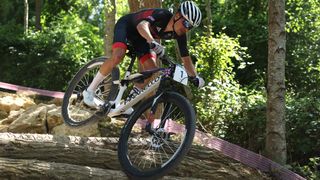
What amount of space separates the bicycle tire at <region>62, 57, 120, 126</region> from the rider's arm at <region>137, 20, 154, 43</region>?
927 mm

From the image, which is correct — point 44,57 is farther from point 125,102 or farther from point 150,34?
point 150,34

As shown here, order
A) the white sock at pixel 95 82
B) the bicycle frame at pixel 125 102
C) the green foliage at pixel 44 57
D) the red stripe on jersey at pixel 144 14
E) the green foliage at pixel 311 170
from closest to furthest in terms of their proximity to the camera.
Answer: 1. the bicycle frame at pixel 125 102
2. the red stripe on jersey at pixel 144 14
3. the white sock at pixel 95 82
4. the green foliage at pixel 311 170
5. the green foliage at pixel 44 57

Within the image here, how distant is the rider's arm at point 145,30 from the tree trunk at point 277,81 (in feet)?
7.85

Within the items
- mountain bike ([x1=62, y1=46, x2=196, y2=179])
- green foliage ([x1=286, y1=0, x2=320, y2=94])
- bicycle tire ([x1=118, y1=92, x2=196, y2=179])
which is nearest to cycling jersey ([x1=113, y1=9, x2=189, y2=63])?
mountain bike ([x1=62, y1=46, x2=196, y2=179])

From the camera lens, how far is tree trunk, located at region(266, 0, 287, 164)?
251 inches

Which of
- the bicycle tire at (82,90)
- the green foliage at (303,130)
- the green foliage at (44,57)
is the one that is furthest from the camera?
the green foliage at (44,57)

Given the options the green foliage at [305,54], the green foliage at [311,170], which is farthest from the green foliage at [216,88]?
the green foliage at [305,54]

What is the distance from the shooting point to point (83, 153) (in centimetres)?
508

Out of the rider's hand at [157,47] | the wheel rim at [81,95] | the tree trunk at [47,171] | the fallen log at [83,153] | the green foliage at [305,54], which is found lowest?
the tree trunk at [47,171]

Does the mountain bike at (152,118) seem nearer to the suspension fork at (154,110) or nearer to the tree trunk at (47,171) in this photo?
the suspension fork at (154,110)

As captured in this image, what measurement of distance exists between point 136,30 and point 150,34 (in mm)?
552

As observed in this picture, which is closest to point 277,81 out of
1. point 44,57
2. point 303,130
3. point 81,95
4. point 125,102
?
point 303,130

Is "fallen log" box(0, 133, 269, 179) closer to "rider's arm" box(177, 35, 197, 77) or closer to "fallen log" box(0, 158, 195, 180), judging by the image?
"fallen log" box(0, 158, 195, 180)

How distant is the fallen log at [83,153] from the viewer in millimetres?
4898
